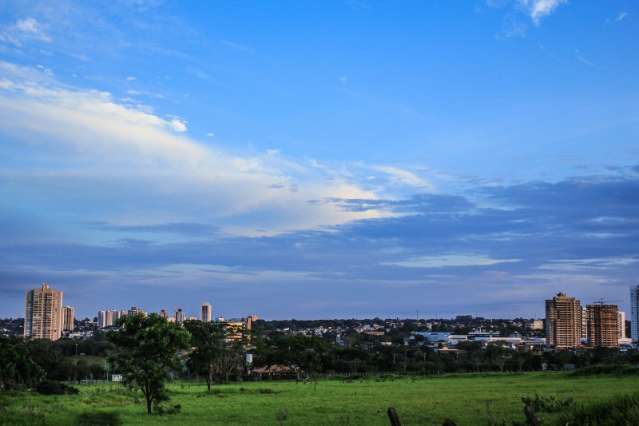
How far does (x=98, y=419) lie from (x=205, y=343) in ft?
184

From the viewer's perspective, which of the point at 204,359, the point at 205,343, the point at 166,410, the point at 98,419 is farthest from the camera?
the point at 205,343

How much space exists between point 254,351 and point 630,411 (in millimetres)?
121200

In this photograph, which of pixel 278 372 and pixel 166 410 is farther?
pixel 278 372

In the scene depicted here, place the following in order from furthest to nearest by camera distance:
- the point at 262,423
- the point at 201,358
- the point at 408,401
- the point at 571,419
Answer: the point at 201,358, the point at 408,401, the point at 262,423, the point at 571,419

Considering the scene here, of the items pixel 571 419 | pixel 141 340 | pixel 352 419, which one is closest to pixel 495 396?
pixel 352 419

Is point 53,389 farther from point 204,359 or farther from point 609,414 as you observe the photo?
point 609,414

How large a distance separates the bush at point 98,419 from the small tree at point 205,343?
52.2 meters

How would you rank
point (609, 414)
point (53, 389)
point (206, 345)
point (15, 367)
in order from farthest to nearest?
1. point (206, 345)
2. point (15, 367)
3. point (53, 389)
4. point (609, 414)

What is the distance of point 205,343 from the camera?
93.4m

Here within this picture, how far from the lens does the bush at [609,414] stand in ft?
52.7

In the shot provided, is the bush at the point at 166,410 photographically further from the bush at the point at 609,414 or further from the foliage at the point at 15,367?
the foliage at the point at 15,367

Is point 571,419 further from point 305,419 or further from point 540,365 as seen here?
point 540,365

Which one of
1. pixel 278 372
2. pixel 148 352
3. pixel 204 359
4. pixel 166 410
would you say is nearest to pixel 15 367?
pixel 204 359

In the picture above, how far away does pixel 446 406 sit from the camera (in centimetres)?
4494
